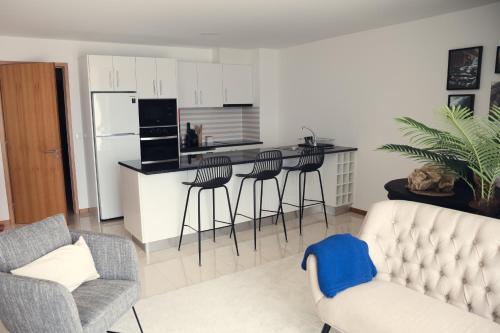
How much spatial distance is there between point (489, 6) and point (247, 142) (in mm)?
3928

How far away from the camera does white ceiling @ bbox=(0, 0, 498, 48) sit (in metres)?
3.61

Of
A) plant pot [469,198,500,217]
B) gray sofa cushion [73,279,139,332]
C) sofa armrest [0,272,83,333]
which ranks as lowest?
gray sofa cushion [73,279,139,332]

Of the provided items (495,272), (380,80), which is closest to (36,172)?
(380,80)

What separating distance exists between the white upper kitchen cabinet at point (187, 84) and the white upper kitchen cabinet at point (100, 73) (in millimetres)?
1111

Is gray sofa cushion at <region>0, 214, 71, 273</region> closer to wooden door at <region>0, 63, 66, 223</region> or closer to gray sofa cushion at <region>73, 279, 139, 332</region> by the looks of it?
gray sofa cushion at <region>73, 279, 139, 332</region>

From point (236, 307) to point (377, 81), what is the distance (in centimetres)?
342

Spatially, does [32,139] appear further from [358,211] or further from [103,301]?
[358,211]

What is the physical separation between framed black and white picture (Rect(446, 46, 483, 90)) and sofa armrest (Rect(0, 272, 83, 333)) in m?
4.07

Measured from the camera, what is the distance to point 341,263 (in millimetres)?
2369

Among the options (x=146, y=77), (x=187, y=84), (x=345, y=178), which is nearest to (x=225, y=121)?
(x=187, y=84)

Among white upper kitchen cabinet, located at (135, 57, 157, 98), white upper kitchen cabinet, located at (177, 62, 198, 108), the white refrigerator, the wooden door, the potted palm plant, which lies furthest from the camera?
white upper kitchen cabinet, located at (177, 62, 198, 108)

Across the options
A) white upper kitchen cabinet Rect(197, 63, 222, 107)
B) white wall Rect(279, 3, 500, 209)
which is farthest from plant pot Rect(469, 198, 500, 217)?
white upper kitchen cabinet Rect(197, 63, 222, 107)

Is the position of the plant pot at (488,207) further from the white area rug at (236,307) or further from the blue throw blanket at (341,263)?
the white area rug at (236,307)

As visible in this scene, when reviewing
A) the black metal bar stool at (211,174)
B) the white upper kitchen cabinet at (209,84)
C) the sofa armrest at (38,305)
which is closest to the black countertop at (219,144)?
the white upper kitchen cabinet at (209,84)
